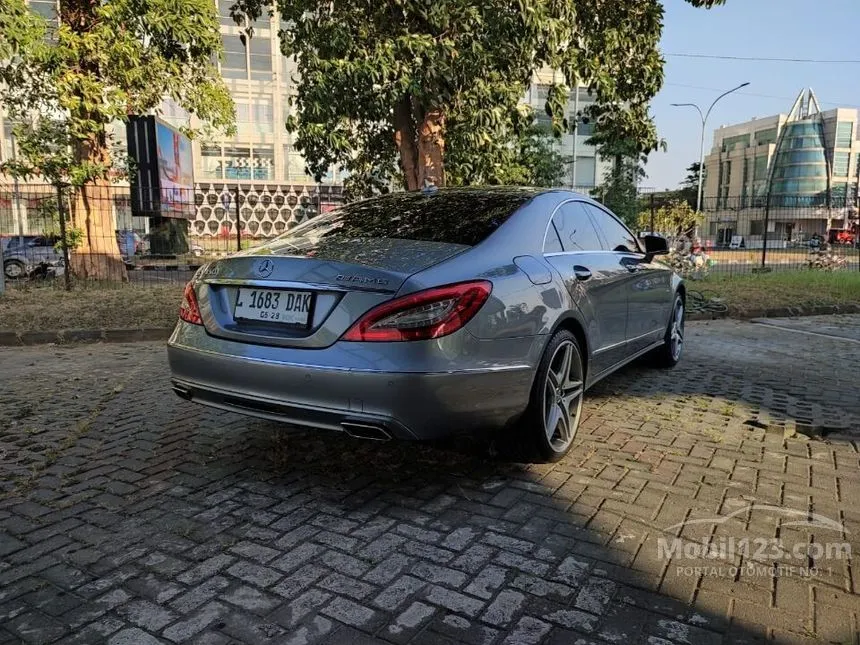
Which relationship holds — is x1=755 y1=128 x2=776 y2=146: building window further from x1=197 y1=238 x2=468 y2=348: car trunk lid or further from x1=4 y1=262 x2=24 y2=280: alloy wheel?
x1=197 y1=238 x2=468 y2=348: car trunk lid

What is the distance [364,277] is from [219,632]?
4.86 feet

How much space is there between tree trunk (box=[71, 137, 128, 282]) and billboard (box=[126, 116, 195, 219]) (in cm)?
316

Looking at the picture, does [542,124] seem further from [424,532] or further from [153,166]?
[424,532]

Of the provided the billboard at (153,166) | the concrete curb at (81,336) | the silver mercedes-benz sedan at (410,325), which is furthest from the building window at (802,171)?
the silver mercedes-benz sedan at (410,325)

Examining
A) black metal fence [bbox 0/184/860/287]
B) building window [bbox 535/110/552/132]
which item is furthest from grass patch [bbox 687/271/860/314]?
building window [bbox 535/110/552/132]

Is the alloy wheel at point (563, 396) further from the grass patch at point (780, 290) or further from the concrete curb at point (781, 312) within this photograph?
the grass patch at point (780, 290)

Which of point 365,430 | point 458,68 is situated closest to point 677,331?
point 458,68

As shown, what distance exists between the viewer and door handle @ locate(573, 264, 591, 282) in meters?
3.78

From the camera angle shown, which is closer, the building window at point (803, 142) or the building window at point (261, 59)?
the building window at point (261, 59)

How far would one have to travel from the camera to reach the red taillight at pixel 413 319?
2750 millimetres

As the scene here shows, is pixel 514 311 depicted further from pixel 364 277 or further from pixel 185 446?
pixel 185 446

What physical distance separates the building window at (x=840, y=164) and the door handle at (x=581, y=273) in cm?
11023

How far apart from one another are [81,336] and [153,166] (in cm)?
1327

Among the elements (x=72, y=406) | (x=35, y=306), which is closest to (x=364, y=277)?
(x=72, y=406)
